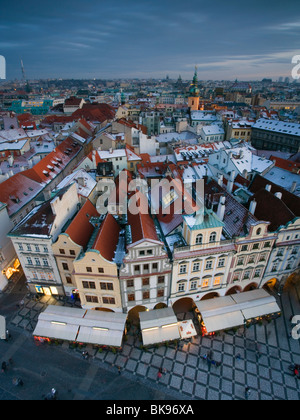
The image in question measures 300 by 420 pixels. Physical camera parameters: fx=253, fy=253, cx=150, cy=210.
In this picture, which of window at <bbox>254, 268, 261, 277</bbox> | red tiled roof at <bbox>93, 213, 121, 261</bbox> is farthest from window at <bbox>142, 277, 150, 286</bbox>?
window at <bbox>254, 268, 261, 277</bbox>

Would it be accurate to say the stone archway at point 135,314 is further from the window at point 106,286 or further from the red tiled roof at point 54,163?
the red tiled roof at point 54,163

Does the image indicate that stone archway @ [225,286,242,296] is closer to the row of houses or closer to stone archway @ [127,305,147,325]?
the row of houses

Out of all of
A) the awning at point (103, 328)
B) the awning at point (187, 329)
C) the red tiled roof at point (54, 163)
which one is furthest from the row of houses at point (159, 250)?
the red tiled roof at point (54, 163)

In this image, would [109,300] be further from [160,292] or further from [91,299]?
[160,292]

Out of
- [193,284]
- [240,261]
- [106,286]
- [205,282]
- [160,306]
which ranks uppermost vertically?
[240,261]

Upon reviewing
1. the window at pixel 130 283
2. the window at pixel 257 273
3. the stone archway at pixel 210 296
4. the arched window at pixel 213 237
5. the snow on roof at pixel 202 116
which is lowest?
the stone archway at pixel 210 296

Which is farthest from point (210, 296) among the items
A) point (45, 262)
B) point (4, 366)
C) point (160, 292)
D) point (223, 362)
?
point (4, 366)

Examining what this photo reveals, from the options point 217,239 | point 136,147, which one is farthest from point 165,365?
point 136,147
